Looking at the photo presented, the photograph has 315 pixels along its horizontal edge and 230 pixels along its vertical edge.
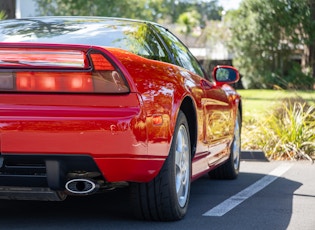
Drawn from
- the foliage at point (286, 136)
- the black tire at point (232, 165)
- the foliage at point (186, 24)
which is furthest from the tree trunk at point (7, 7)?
the foliage at point (186, 24)

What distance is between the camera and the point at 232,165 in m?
9.10

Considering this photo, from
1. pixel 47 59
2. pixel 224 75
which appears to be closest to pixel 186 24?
pixel 224 75

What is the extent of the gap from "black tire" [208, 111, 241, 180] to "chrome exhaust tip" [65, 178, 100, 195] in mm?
3523

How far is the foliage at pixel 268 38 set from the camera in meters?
45.9

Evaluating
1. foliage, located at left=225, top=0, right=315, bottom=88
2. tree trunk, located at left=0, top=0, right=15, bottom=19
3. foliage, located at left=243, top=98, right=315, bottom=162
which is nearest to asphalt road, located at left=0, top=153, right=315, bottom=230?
foliage, located at left=243, top=98, right=315, bottom=162

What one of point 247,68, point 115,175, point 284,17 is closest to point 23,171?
point 115,175

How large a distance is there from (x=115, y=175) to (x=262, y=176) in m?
4.34

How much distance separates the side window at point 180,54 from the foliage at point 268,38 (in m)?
38.1

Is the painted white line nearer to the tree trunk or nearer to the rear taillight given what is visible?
the rear taillight

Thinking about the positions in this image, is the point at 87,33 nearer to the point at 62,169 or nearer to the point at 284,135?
the point at 62,169

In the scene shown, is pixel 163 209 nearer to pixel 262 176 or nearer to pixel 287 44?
pixel 262 176

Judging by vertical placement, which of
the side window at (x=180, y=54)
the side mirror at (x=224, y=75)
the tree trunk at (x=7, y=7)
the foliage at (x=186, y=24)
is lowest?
the foliage at (x=186, y=24)

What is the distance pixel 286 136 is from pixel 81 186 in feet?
22.0

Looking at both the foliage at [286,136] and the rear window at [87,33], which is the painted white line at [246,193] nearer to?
the foliage at [286,136]
